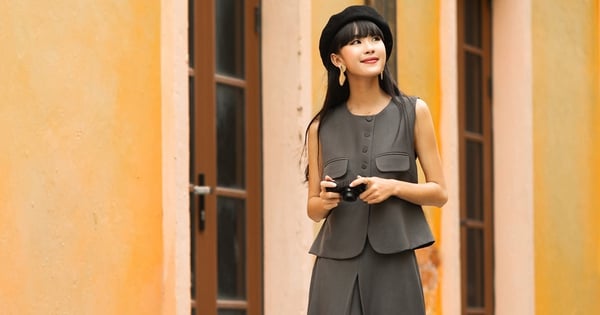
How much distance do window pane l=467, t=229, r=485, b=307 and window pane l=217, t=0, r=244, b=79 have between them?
132 inches

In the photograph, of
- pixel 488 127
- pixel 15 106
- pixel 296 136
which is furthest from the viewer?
pixel 488 127

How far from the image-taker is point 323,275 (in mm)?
6391

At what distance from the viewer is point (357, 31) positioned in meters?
6.46

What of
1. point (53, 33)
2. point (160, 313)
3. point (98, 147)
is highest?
point (53, 33)

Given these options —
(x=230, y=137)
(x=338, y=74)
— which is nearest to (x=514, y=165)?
(x=230, y=137)

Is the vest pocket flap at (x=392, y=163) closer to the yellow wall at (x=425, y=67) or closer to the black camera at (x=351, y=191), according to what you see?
the black camera at (x=351, y=191)

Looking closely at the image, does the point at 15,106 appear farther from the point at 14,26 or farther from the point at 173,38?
the point at 173,38

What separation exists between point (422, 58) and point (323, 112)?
501 centimetres

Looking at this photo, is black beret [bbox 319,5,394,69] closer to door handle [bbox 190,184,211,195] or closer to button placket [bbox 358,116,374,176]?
button placket [bbox 358,116,374,176]

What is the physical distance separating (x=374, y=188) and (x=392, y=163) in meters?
0.21

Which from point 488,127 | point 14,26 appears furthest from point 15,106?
point 488,127

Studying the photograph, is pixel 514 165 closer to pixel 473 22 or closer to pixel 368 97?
pixel 473 22

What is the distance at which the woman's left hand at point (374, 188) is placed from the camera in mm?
6133

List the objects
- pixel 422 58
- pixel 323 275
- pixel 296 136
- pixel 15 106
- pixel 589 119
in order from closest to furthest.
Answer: pixel 323 275 < pixel 15 106 < pixel 296 136 < pixel 422 58 < pixel 589 119
